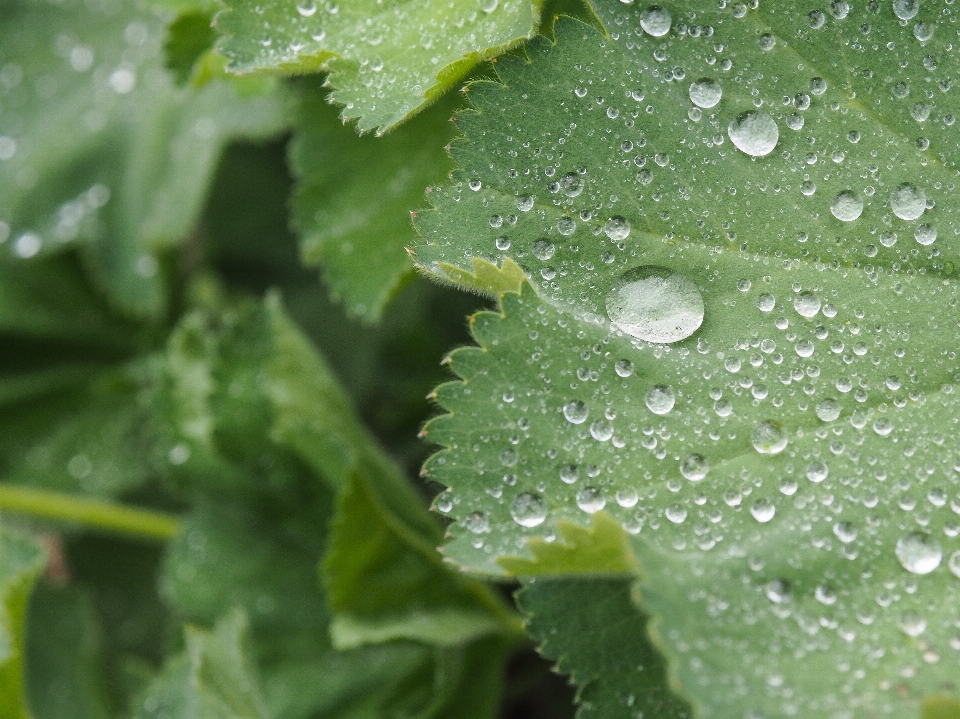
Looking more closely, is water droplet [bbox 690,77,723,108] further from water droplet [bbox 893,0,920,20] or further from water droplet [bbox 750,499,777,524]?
water droplet [bbox 750,499,777,524]

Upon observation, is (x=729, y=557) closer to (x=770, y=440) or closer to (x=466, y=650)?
(x=770, y=440)

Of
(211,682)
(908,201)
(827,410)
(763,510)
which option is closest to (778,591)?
(763,510)

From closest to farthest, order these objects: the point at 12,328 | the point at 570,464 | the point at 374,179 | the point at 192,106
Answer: the point at 570,464 → the point at 374,179 → the point at 192,106 → the point at 12,328

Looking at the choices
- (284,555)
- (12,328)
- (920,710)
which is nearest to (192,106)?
(12,328)

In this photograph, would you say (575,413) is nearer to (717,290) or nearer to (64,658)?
(717,290)

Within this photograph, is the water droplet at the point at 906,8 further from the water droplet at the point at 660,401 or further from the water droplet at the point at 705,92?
the water droplet at the point at 660,401

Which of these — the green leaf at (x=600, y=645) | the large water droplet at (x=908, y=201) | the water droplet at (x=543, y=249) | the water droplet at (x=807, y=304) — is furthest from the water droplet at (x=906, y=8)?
the green leaf at (x=600, y=645)
